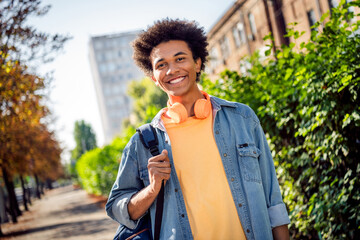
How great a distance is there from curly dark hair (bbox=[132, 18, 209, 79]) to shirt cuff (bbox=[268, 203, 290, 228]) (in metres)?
1.04

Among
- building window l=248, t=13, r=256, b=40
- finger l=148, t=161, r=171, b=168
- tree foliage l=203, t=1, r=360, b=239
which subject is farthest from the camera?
building window l=248, t=13, r=256, b=40

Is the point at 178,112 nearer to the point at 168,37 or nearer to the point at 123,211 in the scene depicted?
the point at 168,37

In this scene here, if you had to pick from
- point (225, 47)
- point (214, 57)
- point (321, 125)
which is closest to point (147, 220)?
point (321, 125)

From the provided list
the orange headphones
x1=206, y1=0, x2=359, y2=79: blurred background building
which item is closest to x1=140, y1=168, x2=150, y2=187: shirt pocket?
the orange headphones

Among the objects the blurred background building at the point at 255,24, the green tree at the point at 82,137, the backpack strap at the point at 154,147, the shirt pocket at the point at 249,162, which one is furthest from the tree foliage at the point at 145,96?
the green tree at the point at 82,137

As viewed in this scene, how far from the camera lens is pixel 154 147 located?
2131 millimetres

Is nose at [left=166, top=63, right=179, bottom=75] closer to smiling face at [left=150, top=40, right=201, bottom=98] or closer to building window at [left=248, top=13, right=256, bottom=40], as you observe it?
smiling face at [left=150, top=40, right=201, bottom=98]

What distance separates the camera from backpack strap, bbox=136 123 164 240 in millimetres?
2084

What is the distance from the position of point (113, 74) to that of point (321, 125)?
357 feet

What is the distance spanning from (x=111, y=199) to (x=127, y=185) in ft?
0.43

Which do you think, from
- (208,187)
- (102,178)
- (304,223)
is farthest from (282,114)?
(102,178)

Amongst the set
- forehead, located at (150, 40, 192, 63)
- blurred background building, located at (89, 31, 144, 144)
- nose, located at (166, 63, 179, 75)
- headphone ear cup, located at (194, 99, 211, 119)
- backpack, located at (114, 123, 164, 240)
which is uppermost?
blurred background building, located at (89, 31, 144, 144)

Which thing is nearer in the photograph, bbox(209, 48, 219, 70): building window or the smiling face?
the smiling face

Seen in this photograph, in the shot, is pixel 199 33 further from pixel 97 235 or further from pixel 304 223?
pixel 97 235
